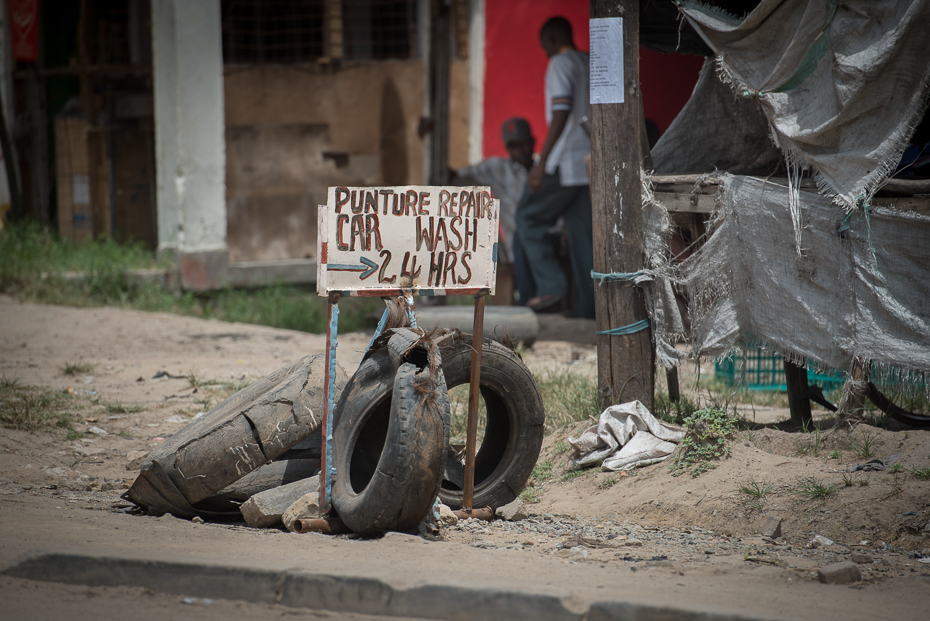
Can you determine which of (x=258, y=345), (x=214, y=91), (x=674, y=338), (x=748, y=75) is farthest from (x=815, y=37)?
(x=214, y=91)

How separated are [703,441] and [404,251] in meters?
2.00

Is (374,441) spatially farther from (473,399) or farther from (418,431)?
(418,431)

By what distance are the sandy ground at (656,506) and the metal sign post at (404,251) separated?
758mm

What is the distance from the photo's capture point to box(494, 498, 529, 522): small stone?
4.00m

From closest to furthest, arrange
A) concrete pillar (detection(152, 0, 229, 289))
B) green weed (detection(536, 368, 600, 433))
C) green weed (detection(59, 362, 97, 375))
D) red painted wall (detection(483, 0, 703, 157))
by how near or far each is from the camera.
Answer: green weed (detection(536, 368, 600, 433)), green weed (detection(59, 362, 97, 375)), concrete pillar (detection(152, 0, 229, 289)), red painted wall (detection(483, 0, 703, 157))

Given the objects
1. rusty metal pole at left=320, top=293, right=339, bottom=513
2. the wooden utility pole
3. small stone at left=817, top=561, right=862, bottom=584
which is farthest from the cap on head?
small stone at left=817, top=561, right=862, bottom=584

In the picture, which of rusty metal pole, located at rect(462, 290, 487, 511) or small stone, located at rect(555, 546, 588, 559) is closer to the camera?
small stone, located at rect(555, 546, 588, 559)

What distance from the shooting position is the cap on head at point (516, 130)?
380 inches

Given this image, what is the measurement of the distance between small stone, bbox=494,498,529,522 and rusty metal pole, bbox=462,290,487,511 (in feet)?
0.66

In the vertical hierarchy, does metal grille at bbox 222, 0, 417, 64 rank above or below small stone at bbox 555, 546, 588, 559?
above

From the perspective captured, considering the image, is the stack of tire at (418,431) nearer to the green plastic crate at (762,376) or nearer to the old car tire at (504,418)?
the old car tire at (504,418)

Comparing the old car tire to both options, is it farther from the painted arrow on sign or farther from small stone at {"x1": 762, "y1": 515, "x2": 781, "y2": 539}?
small stone at {"x1": 762, "y1": 515, "x2": 781, "y2": 539}

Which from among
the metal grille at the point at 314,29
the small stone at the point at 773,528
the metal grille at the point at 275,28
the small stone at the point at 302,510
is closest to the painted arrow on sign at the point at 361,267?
the small stone at the point at 302,510

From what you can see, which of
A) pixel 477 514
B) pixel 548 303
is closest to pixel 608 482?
pixel 477 514
